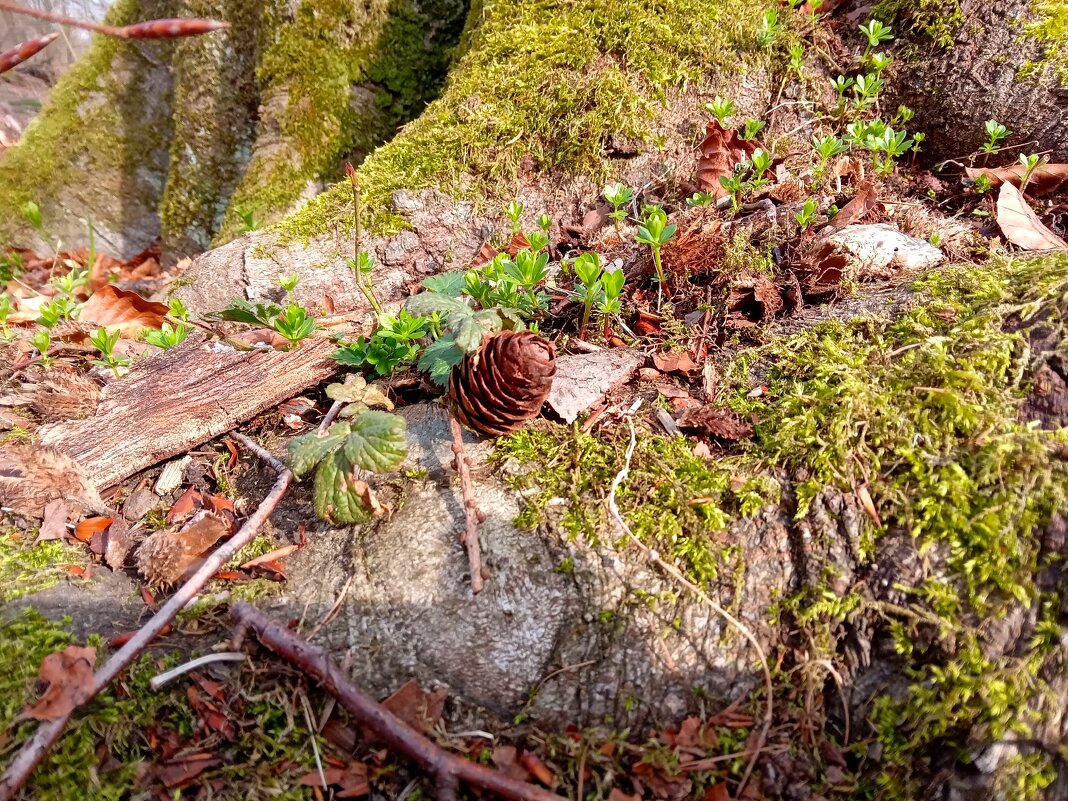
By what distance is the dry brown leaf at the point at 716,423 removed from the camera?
199 centimetres

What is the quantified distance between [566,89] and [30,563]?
3298mm

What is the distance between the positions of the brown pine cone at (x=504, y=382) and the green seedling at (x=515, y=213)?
1229 millimetres

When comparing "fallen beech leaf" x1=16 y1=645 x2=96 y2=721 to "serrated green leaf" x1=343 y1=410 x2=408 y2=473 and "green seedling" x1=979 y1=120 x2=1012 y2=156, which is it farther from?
"green seedling" x1=979 y1=120 x2=1012 y2=156

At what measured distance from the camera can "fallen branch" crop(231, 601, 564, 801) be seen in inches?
57.2

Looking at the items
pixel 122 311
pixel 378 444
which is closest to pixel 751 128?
pixel 378 444

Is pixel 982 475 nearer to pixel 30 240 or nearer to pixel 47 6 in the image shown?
pixel 30 240

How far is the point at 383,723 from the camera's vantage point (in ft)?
5.11

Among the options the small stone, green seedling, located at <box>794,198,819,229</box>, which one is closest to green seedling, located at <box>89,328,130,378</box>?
the small stone

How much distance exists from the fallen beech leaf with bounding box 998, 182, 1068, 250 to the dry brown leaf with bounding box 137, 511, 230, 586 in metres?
3.48

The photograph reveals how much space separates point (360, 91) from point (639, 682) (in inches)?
188

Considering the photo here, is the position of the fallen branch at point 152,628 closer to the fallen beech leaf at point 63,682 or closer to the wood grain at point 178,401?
the fallen beech leaf at point 63,682

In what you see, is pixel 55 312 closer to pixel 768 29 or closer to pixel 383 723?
pixel 383 723

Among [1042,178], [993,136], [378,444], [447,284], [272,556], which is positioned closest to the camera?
[378,444]

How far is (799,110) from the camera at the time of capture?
336 centimetres
